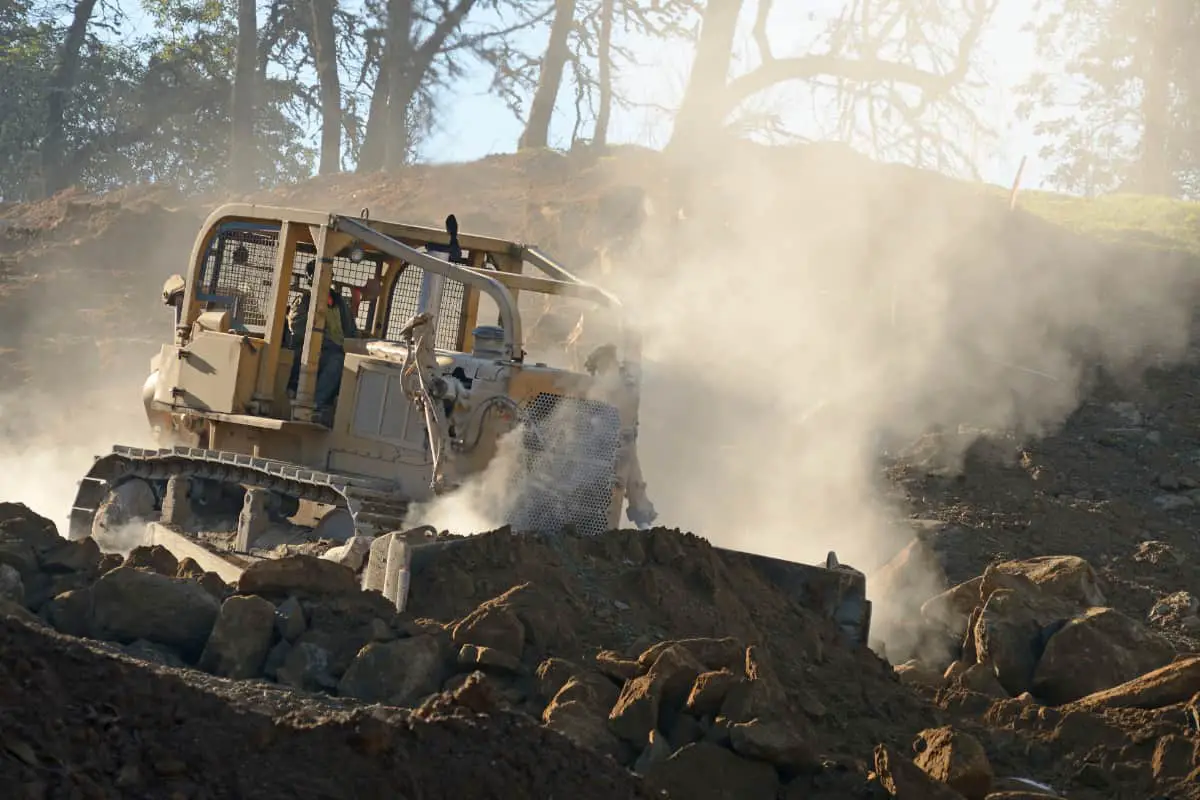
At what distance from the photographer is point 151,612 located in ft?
26.5

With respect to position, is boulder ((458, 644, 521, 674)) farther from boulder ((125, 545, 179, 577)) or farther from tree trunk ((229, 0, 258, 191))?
tree trunk ((229, 0, 258, 191))

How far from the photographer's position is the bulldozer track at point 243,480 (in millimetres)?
10930

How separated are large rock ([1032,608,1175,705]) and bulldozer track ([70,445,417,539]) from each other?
4283 millimetres

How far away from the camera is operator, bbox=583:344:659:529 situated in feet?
36.4

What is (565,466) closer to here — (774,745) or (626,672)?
(626,672)

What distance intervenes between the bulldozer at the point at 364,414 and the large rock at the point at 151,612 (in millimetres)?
1317

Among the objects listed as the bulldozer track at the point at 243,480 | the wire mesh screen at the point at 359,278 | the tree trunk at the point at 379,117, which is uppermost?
the tree trunk at the point at 379,117

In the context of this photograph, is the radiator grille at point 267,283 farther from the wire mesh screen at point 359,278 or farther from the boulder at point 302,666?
the boulder at point 302,666

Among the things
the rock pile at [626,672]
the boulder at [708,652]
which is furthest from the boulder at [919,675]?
the boulder at [708,652]

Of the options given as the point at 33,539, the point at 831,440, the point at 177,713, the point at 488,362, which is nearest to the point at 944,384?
the point at 831,440

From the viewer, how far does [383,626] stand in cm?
804

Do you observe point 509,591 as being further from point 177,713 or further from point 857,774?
point 177,713

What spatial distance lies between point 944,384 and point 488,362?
26.3 feet

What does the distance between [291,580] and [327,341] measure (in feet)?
13.2
